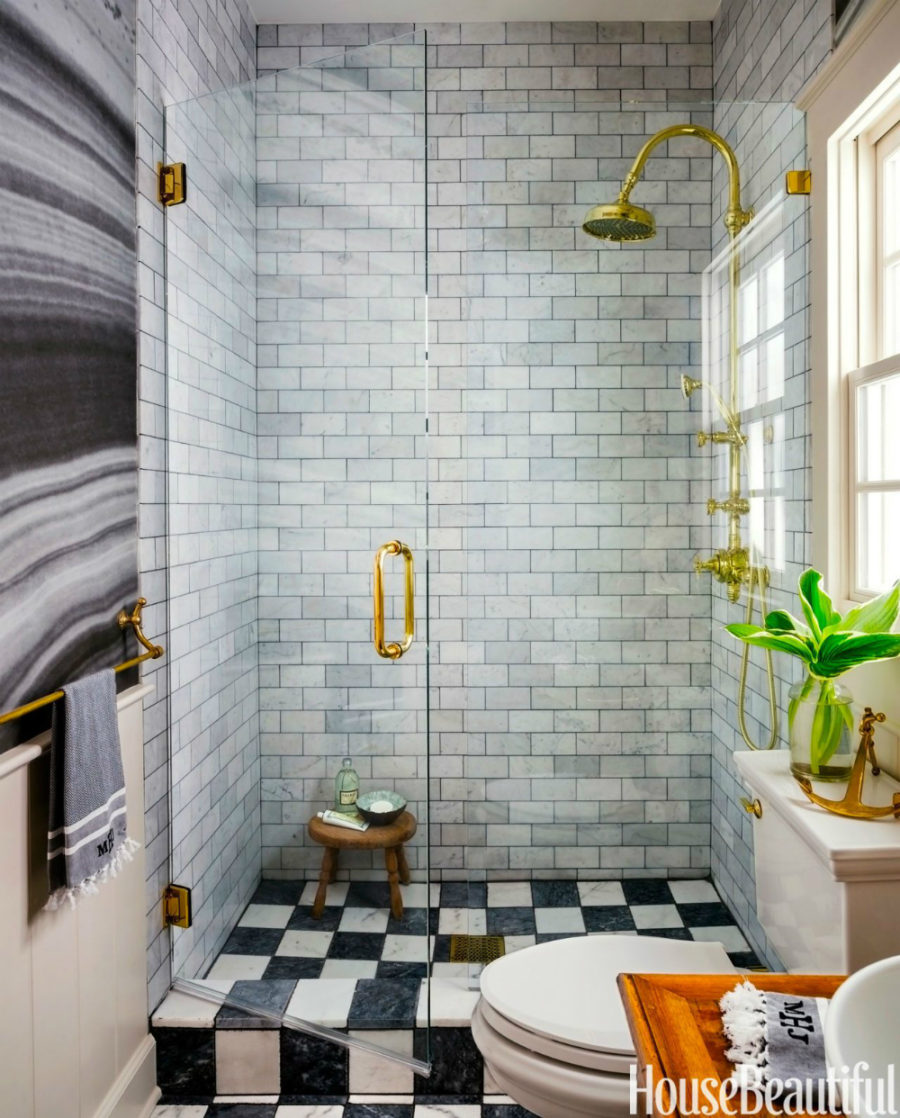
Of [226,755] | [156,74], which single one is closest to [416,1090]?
[226,755]

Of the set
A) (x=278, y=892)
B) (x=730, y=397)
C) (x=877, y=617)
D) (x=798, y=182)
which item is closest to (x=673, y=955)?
(x=877, y=617)

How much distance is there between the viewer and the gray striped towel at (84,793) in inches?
55.8

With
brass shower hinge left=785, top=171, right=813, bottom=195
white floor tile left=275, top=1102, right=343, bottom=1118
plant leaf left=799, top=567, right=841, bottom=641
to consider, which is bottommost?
white floor tile left=275, top=1102, right=343, bottom=1118

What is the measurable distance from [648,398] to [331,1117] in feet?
5.85

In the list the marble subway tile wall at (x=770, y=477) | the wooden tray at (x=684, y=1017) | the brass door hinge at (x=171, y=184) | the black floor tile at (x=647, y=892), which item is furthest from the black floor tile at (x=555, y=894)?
the brass door hinge at (x=171, y=184)

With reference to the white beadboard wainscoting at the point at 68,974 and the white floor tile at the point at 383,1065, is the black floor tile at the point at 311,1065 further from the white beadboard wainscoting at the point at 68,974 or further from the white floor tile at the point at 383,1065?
the white beadboard wainscoting at the point at 68,974

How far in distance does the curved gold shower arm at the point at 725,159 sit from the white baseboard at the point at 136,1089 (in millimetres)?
2268

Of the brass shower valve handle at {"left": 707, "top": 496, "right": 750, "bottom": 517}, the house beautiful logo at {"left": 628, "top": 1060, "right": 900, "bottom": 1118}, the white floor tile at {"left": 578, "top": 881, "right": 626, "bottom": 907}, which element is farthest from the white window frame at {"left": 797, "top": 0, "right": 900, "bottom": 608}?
the house beautiful logo at {"left": 628, "top": 1060, "right": 900, "bottom": 1118}

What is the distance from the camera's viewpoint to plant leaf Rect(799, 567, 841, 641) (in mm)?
1485

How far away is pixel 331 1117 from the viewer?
183 centimetres

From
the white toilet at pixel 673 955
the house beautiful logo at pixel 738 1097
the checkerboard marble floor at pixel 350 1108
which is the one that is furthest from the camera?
the checkerboard marble floor at pixel 350 1108

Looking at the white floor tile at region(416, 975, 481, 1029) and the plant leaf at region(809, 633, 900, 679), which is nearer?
the plant leaf at region(809, 633, 900, 679)

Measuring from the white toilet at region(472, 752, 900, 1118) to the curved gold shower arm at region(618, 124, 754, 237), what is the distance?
1.25 m

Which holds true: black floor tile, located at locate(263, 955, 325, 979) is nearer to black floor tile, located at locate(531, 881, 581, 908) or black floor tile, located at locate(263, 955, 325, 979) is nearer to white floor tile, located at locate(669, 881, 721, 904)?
black floor tile, located at locate(531, 881, 581, 908)
